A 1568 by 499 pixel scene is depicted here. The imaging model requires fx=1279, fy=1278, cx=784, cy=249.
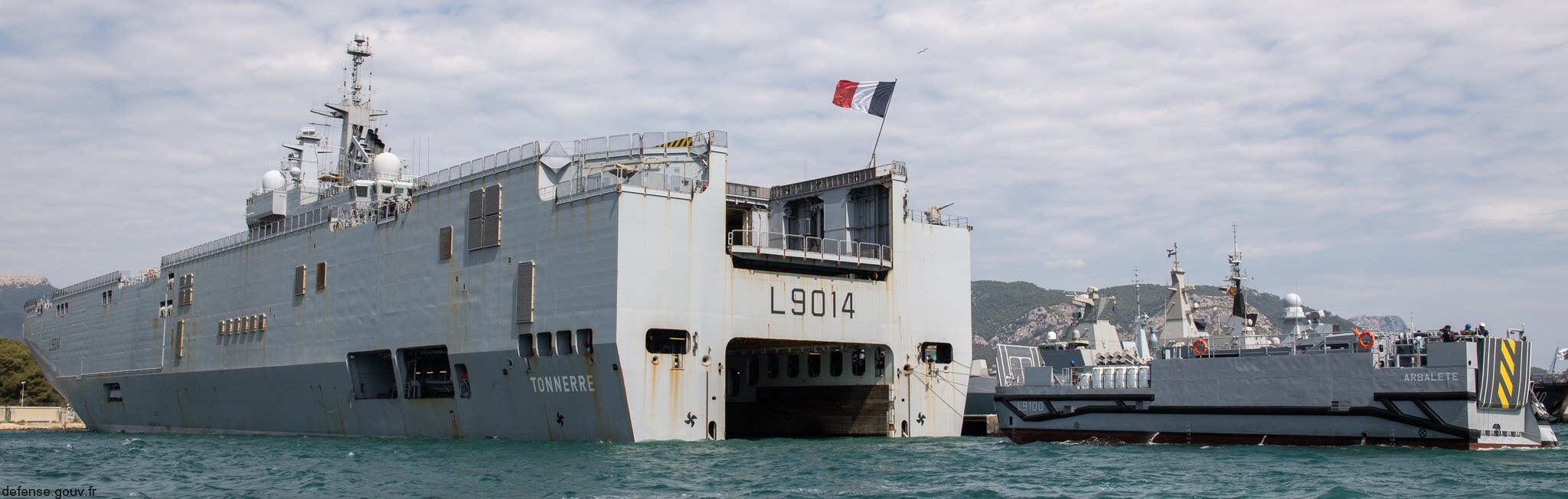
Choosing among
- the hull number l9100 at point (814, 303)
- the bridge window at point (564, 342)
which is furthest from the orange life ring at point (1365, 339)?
the bridge window at point (564, 342)

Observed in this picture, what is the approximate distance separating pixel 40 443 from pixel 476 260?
2082cm

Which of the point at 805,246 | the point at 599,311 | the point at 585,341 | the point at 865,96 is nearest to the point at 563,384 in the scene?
the point at 585,341

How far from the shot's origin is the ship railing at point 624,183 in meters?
34.0

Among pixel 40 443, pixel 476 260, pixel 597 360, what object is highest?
pixel 476 260

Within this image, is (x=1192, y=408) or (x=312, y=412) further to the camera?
(x=312, y=412)

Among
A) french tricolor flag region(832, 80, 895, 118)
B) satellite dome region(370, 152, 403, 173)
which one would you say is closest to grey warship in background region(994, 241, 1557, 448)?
french tricolor flag region(832, 80, 895, 118)

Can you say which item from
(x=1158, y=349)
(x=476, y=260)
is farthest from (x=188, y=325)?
(x=1158, y=349)

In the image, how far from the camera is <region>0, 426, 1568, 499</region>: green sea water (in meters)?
22.9

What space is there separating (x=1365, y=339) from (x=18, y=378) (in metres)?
88.9

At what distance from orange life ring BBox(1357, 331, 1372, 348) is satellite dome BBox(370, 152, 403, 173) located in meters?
32.4

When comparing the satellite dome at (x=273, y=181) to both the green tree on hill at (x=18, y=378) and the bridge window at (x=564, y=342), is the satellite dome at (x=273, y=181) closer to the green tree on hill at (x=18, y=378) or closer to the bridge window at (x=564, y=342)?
the bridge window at (x=564, y=342)

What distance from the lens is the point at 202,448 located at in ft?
126

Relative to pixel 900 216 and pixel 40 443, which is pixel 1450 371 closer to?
pixel 900 216

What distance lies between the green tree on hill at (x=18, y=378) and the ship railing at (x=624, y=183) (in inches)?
2752
